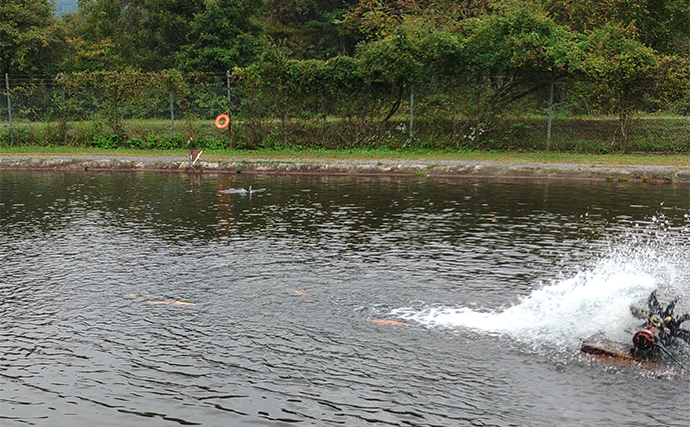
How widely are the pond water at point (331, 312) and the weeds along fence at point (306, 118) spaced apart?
1120cm

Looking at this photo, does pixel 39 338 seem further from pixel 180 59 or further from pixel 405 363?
pixel 180 59

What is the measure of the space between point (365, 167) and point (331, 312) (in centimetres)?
1427

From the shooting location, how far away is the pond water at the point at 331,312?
5793mm

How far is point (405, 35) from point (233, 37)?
26.2 m

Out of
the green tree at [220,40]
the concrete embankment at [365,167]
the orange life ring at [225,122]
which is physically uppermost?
the green tree at [220,40]

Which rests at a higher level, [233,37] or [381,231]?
[233,37]

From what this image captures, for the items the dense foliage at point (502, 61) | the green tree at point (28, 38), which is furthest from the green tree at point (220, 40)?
the dense foliage at point (502, 61)

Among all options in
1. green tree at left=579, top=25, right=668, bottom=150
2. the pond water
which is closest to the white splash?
the pond water

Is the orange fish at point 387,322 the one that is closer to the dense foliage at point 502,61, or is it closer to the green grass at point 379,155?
the green grass at point 379,155

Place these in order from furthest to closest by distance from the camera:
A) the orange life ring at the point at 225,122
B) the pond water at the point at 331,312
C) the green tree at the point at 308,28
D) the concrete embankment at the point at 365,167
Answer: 1. the green tree at the point at 308,28
2. the orange life ring at the point at 225,122
3. the concrete embankment at the point at 365,167
4. the pond water at the point at 331,312

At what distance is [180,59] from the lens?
50188 mm

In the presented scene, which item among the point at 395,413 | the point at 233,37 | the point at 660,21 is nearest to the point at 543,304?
the point at 395,413

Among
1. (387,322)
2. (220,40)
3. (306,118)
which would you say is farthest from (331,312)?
(220,40)

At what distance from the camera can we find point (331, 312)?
7941 millimetres
